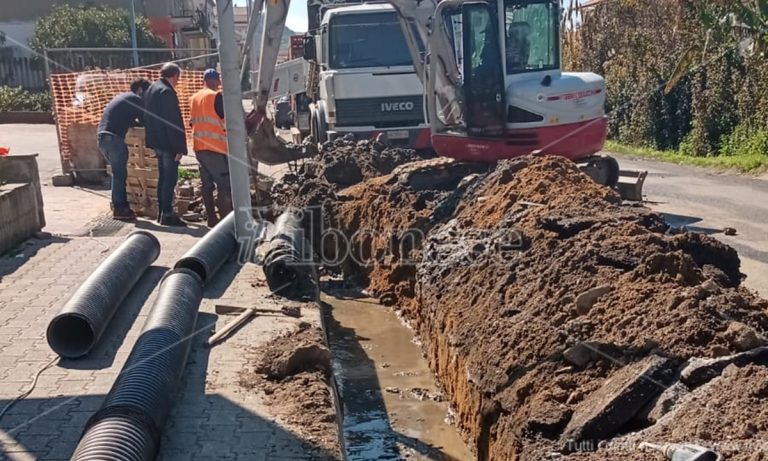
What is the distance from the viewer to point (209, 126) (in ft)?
33.3

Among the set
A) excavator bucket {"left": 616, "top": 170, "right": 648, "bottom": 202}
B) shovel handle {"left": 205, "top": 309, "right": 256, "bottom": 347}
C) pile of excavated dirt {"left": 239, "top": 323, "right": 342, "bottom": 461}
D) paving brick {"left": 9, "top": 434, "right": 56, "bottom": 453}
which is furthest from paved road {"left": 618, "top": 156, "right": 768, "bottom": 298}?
paving brick {"left": 9, "top": 434, "right": 56, "bottom": 453}

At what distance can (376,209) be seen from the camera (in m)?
10.6

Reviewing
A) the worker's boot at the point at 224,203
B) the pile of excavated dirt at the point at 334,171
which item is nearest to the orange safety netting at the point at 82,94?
the pile of excavated dirt at the point at 334,171

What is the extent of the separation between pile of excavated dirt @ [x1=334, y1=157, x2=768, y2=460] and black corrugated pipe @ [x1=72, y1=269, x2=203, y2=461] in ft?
6.79

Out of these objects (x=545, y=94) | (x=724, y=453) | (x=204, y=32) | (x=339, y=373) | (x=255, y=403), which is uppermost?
(x=204, y=32)

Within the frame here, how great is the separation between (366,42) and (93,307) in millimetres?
8968

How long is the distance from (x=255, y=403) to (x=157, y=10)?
40999mm

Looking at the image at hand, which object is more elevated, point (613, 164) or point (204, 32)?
point (204, 32)

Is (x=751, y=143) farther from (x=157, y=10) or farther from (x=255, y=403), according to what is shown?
(x=157, y=10)

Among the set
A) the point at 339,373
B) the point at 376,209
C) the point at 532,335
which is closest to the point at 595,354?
the point at 532,335

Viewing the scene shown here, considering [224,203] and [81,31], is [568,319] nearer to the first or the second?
[224,203]

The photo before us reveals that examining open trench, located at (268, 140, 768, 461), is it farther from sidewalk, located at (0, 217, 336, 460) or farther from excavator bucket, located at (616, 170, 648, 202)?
excavator bucket, located at (616, 170, 648, 202)

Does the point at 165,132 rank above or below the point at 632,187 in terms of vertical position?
above

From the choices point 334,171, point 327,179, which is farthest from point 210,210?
point 334,171
